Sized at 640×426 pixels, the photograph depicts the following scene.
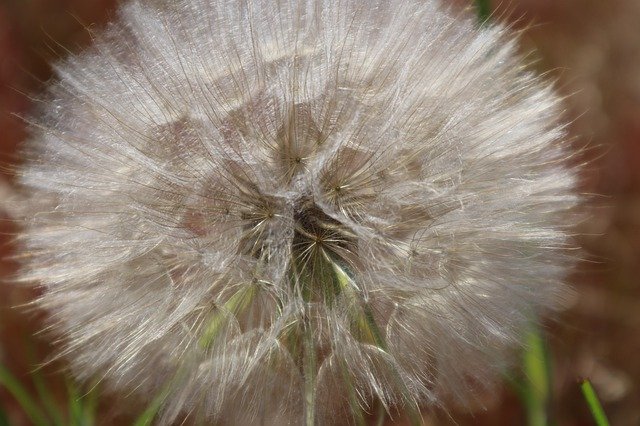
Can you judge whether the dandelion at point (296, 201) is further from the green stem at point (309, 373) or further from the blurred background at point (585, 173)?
the blurred background at point (585, 173)

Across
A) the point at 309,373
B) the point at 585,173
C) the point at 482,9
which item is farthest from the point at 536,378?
the point at 585,173

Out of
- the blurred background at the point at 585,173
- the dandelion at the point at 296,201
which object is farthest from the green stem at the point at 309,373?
the blurred background at the point at 585,173

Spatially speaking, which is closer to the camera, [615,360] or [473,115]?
[473,115]

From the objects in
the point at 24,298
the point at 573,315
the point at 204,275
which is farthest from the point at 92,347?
the point at 573,315

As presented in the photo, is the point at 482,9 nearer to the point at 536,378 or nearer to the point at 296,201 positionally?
the point at 296,201

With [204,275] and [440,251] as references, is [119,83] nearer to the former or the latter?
[204,275]

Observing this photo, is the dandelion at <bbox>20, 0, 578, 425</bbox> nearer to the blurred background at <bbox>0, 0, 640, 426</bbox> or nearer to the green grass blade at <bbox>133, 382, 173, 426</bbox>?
the green grass blade at <bbox>133, 382, 173, 426</bbox>
